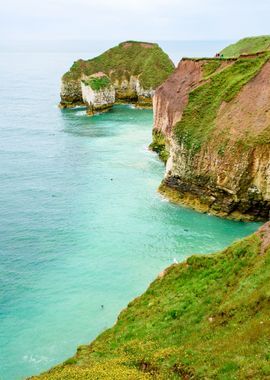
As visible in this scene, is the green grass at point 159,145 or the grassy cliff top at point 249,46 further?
the grassy cliff top at point 249,46

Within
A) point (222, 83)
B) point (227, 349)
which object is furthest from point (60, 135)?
point (227, 349)

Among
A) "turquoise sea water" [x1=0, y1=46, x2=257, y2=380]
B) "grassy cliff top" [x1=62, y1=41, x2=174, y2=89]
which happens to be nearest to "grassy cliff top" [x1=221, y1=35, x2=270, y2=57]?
"grassy cliff top" [x1=62, y1=41, x2=174, y2=89]

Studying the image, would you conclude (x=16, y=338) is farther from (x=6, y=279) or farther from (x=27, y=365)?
(x=6, y=279)

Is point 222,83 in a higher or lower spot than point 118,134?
higher

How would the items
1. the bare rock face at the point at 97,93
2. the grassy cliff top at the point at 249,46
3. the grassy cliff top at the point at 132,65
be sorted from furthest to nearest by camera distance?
the grassy cliff top at the point at 132,65, the bare rock face at the point at 97,93, the grassy cliff top at the point at 249,46

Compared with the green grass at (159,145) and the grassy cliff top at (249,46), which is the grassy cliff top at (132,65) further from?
the green grass at (159,145)

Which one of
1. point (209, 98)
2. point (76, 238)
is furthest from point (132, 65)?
point (76, 238)

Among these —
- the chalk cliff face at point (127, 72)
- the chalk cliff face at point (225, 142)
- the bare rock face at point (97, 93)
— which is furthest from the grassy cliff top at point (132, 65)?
the chalk cliff face at point (225, 142)

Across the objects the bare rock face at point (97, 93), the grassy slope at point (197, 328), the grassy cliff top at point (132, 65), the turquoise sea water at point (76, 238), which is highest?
the grassy cliff top at point (132, 65)

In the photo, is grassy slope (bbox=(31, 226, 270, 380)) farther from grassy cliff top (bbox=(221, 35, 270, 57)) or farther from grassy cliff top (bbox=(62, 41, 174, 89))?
grassy cliff top (bbox=(62, 41, 174, 89))
